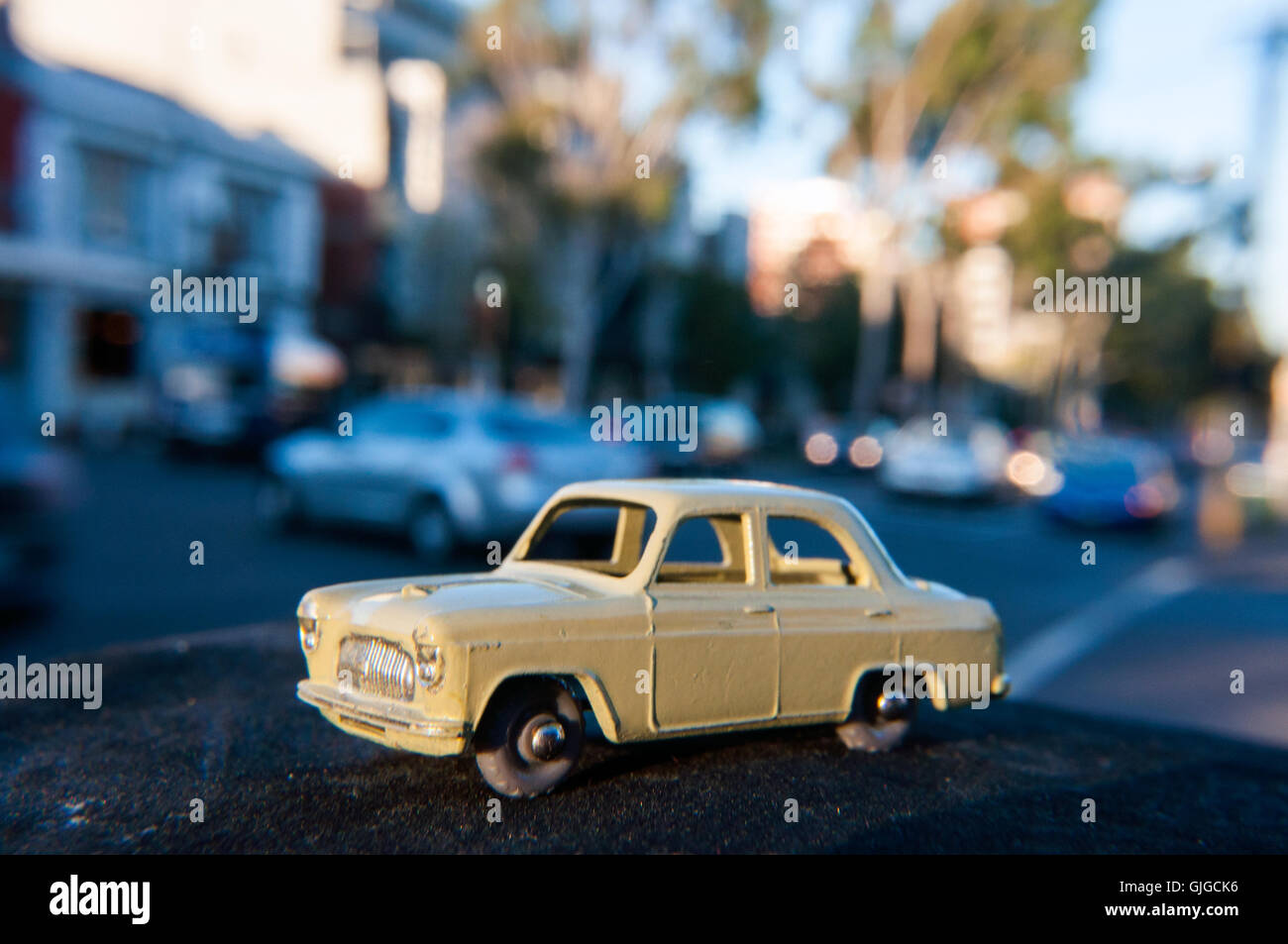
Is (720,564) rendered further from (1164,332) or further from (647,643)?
(1164,332)

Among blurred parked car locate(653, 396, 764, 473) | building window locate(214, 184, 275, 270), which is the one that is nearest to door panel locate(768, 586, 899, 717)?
blurred parked car locate(653, 396, 764, 473)

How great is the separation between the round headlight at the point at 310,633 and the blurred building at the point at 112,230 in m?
22.0

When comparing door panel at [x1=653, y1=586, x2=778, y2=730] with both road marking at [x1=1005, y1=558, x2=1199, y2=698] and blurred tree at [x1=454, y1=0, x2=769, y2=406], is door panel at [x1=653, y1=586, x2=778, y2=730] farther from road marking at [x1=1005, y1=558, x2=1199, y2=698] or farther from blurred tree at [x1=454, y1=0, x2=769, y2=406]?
blurred tree at [x1=454, y1=0, x2=769, y2=406]

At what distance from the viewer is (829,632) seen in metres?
5.39

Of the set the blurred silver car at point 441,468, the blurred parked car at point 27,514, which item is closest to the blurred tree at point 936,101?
the blurred silver car at point 441,468

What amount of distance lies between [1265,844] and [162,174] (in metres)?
29.9

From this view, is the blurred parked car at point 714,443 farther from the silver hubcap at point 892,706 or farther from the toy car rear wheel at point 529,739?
the toy car rear wheel at point 529,739

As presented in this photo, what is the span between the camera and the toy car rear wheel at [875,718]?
18.9ft

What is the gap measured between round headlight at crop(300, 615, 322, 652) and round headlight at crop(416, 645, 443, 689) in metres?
0.68

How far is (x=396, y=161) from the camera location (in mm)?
36781

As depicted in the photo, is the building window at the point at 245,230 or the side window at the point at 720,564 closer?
the side window at the point at 720,564

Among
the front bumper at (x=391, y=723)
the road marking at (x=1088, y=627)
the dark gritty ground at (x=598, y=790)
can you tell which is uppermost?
the front bumper at (x=391, y=723)
